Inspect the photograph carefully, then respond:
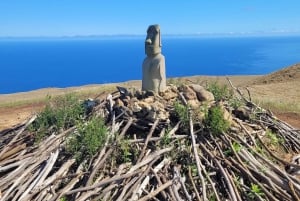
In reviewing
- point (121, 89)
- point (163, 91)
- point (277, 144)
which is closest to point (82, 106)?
point (121, 89)

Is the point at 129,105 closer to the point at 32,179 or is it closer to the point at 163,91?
the point at 163,91

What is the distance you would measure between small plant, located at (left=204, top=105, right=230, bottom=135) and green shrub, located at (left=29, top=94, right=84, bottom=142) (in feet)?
7.90

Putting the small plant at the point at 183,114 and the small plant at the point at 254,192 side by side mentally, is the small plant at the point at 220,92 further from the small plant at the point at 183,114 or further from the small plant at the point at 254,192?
the small plant at the point at 254,192

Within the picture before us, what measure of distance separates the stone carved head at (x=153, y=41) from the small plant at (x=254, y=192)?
3.10 meters

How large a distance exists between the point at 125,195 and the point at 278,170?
8.51 ft

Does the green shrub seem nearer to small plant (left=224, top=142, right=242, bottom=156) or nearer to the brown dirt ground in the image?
the brown dirt ground

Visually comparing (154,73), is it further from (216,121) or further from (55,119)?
(55,119)

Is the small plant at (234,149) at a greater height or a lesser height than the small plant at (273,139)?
greater

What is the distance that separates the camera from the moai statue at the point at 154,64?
8.67 metres

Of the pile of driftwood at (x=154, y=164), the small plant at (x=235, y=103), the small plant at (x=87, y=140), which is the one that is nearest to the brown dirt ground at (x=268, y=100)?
the small plant at (x=235, y=103)

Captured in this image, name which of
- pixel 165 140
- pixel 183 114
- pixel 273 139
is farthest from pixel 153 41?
pixel 273 139

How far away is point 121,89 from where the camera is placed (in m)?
9.55

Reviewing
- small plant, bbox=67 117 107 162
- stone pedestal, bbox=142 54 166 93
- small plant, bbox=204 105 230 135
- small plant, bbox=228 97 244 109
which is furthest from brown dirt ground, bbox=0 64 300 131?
small plant, bbox=67 117 107 162

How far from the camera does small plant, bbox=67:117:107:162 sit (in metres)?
7.29
